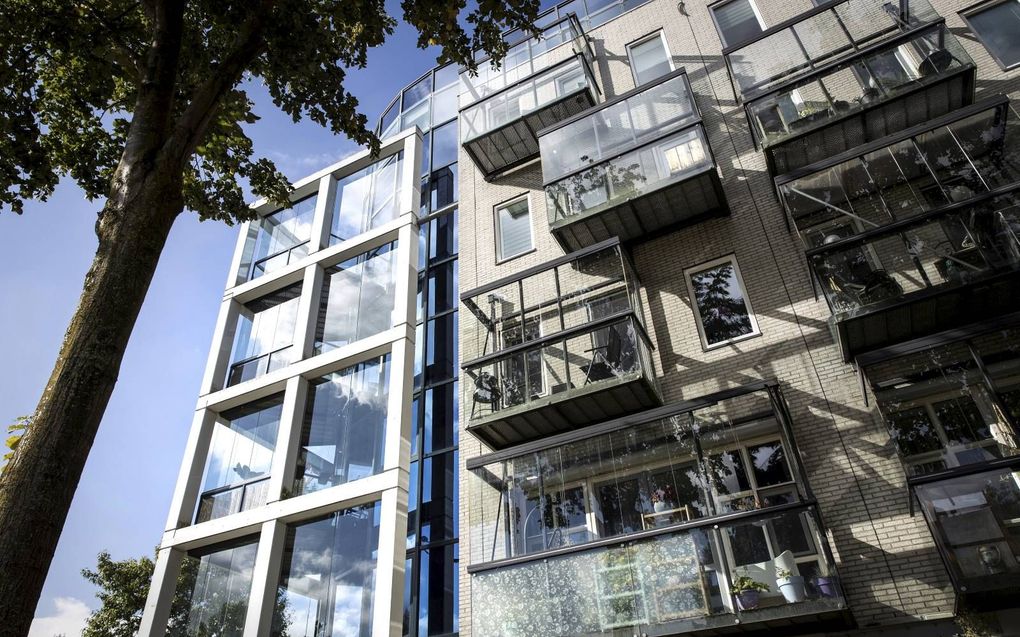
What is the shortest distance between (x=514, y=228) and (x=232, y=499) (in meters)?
10.6

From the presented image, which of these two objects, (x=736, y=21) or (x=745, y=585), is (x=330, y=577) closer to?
(x=745, y=585)

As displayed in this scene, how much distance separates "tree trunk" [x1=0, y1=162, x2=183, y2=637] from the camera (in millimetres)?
4465

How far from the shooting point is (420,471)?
17.0 metres

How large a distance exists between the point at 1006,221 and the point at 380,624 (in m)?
13.5

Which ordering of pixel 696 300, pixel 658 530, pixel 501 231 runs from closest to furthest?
pixel 658 530, pixel 696 300, pixel 501 231

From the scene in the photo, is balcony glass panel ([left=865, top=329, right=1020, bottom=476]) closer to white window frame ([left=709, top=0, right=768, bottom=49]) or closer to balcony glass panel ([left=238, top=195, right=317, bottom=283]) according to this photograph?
white window frame ([left=709, top=0, right=768, bottom=49])

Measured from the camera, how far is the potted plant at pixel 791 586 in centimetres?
876

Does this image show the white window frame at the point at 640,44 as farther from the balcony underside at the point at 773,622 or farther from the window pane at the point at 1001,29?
the balcony underside at the point at 773,622

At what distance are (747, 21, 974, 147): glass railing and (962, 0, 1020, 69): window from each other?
7.19 feet

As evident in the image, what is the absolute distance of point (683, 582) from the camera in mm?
9320

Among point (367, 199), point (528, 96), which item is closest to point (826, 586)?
point (528, 96)

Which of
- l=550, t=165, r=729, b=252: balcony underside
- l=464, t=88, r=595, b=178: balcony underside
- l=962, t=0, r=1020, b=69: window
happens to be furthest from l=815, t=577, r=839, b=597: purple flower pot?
l=464, t=88, r=595, b=178: balcony underside

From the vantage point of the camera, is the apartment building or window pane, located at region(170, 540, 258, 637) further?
window pane, located at region(170, 540, 258, 637)

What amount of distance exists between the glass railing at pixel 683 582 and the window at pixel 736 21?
43.4 feet
